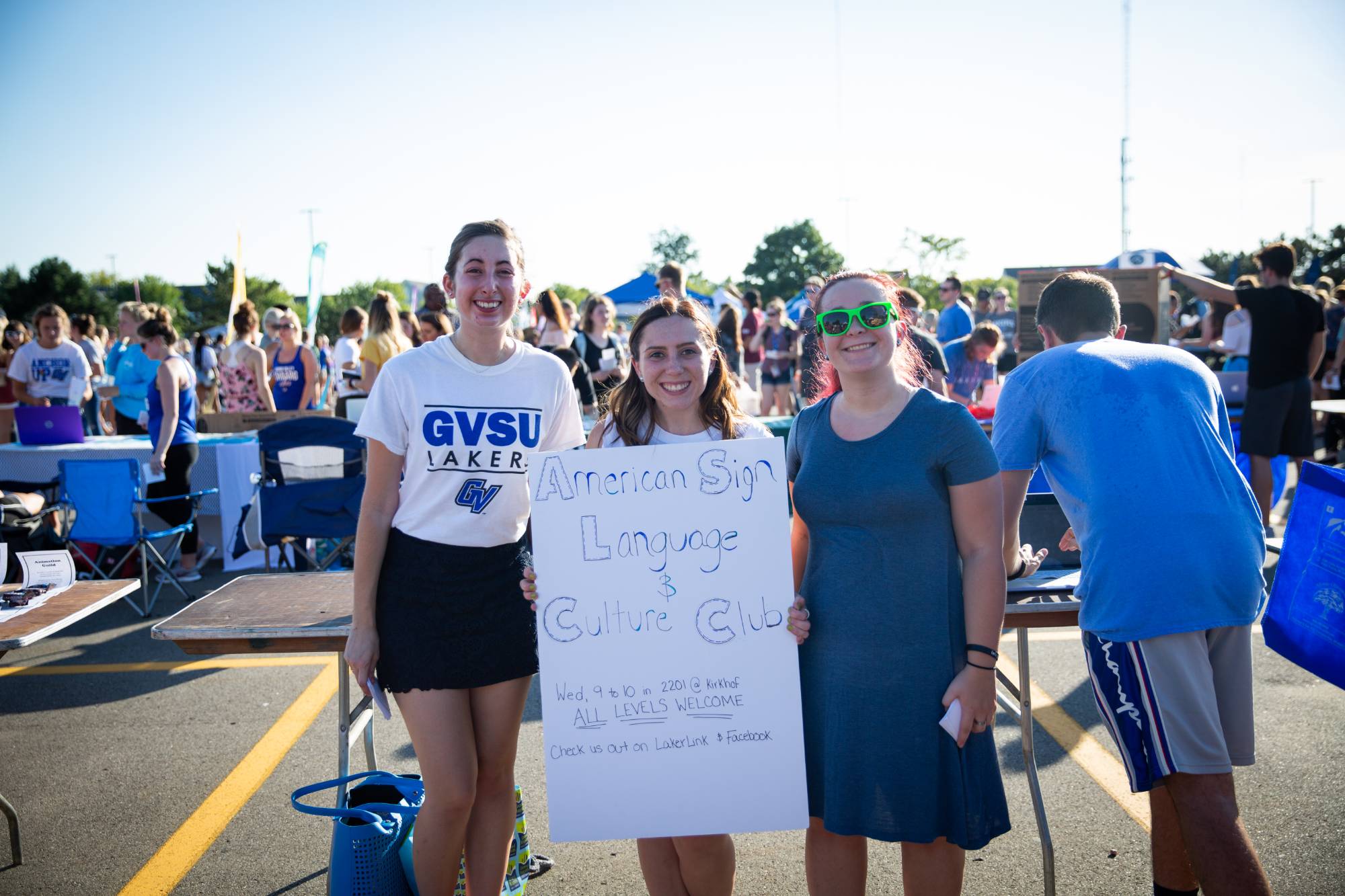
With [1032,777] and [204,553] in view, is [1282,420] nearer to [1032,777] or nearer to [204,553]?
[1032,777]

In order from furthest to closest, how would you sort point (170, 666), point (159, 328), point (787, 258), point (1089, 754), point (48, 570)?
1. point (787, 258)
2. point (159, 328)
3. point (170, 666)
4. point (1089, 754)
5. point (48, 570)

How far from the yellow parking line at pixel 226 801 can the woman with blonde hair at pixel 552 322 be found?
397 centimetres

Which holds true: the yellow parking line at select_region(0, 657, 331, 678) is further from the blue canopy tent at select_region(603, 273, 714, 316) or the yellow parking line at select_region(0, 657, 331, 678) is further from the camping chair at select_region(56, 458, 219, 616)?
the blue canopy tent at select_region(603, 273, 714, 316)

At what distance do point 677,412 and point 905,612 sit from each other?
773 mm

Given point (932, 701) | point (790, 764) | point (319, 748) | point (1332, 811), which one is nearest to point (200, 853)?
point (319, 748)

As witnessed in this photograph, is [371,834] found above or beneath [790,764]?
beneath

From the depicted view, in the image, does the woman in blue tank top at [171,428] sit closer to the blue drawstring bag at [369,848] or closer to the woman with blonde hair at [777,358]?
the blue drawstring bag at [369,848]

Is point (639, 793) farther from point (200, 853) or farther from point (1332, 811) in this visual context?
point (1332, 811)

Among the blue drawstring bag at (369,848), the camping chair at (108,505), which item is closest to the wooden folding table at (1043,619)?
the blue drawstring bag at (369,848)

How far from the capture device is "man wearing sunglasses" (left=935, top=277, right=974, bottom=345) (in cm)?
1124

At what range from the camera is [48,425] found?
24.3 ft

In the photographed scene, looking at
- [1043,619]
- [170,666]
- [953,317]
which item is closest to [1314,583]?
[1043,619]

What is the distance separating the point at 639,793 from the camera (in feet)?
7.03

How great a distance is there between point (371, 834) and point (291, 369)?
264 inches
